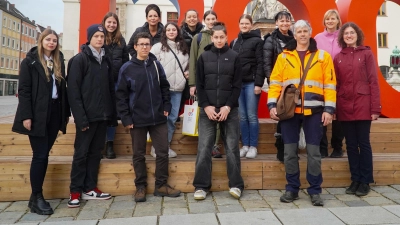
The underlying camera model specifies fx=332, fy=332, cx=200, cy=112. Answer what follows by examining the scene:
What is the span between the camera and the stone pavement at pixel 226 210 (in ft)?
10.4

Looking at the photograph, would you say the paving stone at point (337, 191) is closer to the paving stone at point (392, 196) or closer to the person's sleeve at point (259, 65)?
the paving stone at point (392, 196)

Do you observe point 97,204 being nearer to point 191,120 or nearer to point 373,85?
point 191,120

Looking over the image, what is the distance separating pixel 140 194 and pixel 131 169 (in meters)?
0.41

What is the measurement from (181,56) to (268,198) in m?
2.19

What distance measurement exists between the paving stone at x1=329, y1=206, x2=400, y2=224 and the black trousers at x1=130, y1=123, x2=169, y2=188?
76.1 inches

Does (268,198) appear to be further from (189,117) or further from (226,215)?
(189,117)

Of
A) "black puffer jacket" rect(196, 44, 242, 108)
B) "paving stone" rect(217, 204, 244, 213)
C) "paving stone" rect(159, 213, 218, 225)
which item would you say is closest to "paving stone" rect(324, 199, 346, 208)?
"paving stone" rect(217, 204, 244, 213)

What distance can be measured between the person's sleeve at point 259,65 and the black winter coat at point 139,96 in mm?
1366

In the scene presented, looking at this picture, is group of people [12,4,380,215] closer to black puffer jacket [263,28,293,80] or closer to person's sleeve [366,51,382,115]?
person's sleeve [366,51,382,115]

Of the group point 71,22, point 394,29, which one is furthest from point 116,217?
point 394,29

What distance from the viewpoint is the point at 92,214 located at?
11.5 feet

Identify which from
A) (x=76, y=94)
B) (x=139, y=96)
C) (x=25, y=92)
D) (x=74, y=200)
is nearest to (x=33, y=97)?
(x=25, y=92)

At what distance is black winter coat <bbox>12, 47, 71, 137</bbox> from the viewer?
3486 millimetres

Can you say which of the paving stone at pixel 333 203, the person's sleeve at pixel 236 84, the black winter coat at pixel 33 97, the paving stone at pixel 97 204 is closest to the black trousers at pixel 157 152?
the paving stone at pixel 97 204
